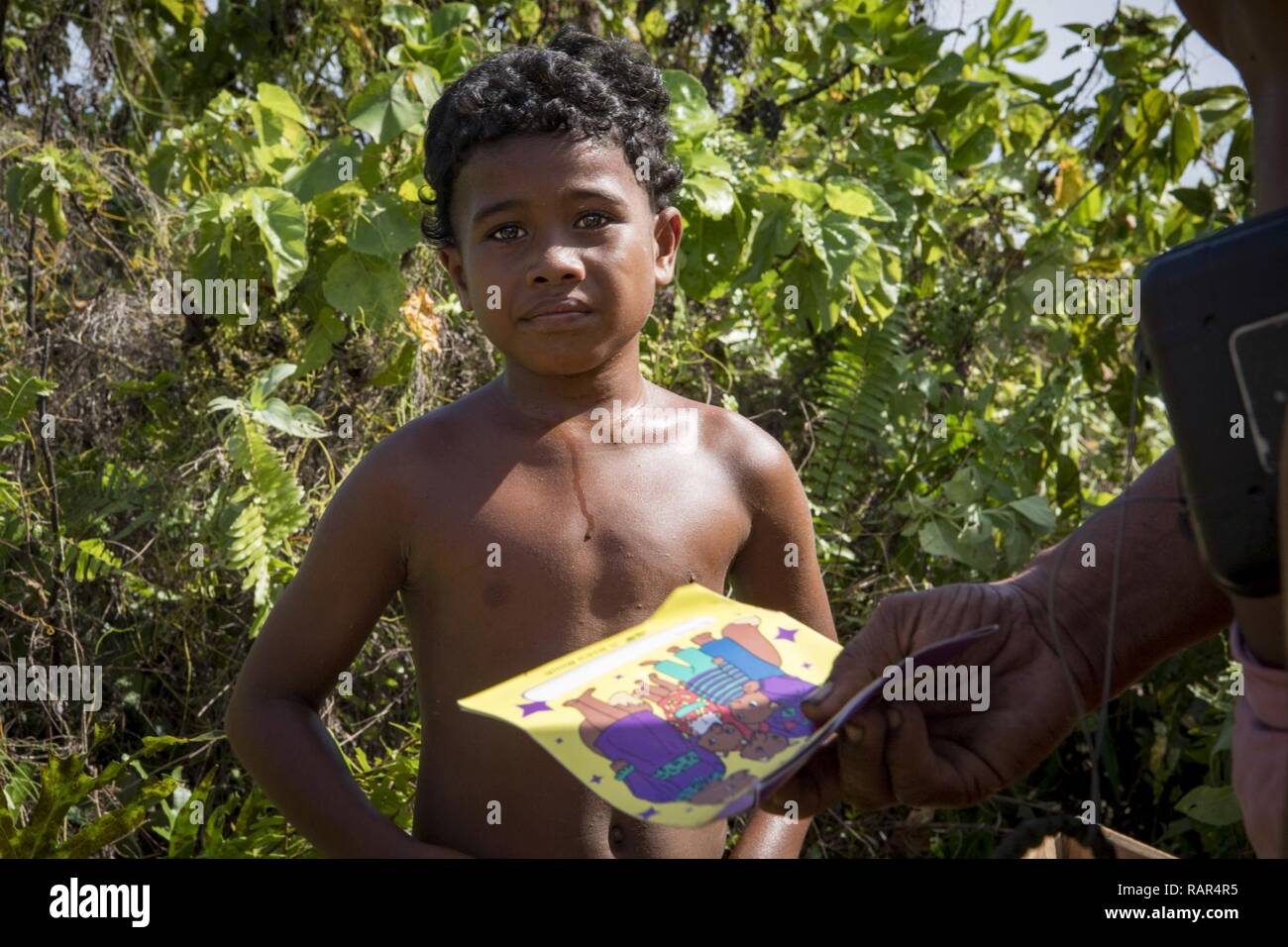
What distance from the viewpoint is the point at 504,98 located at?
220 cm

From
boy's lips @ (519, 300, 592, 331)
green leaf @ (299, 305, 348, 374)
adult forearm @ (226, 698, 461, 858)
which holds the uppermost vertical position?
green leaf @ (299, 305, 348, 374)

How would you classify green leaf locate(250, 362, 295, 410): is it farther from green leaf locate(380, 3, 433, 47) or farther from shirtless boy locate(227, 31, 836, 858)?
shirtless boy locate(227, 31, 836, 858)

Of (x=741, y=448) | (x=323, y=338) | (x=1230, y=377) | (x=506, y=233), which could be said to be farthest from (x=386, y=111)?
(x=1230, y=377)

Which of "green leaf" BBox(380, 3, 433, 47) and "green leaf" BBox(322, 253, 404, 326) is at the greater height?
"green leaf" BBox(380, 3, 433, 47)

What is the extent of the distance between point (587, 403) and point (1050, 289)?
2.16 meters

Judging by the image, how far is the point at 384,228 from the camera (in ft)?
10.4

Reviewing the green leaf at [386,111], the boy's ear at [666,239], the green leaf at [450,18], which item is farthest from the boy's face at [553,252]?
the green leaf at [450,18]

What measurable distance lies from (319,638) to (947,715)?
0.93 metres

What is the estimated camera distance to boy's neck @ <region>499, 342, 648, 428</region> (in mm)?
2193

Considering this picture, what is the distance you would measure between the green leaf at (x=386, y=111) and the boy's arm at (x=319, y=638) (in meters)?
1.23

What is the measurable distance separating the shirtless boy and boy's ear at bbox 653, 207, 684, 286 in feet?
0.31

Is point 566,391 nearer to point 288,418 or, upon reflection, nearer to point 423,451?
point 423,451

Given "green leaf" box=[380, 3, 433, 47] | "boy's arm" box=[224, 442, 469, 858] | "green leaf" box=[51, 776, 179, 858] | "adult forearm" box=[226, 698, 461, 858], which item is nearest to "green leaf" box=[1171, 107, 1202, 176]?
"green leaf" box=[380, 3, 433, 47]
